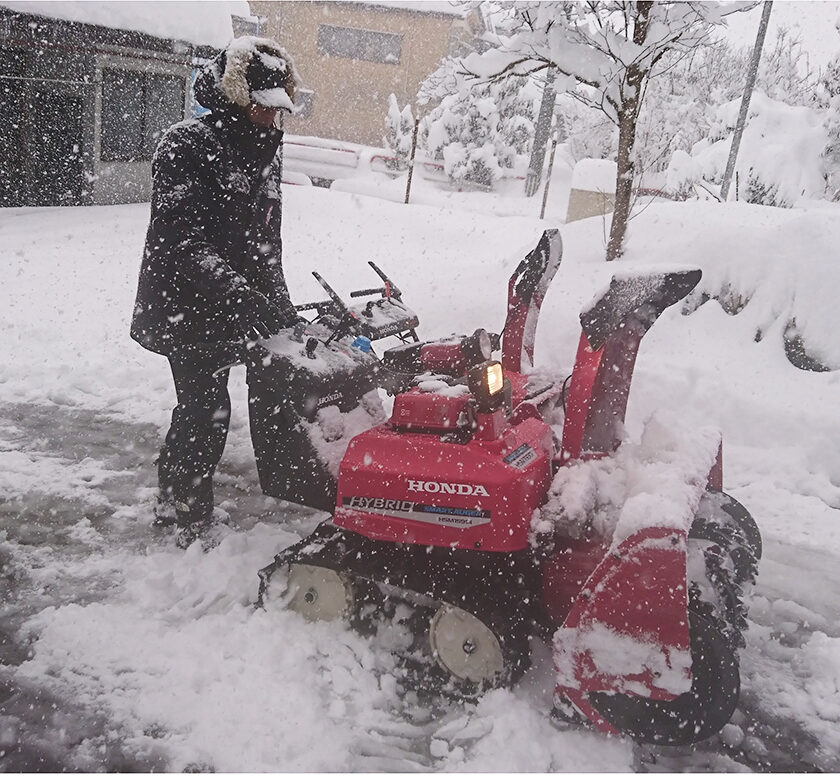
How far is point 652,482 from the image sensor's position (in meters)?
2.68

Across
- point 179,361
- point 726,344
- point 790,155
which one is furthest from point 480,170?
point 179,361

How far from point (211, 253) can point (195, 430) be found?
0.84 meters

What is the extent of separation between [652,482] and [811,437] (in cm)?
283

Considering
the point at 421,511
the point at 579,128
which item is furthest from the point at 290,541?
the point at 579,128

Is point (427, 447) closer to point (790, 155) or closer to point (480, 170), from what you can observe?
point (790, 155)

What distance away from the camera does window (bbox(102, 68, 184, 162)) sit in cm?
1240

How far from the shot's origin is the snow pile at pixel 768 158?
14484 mm

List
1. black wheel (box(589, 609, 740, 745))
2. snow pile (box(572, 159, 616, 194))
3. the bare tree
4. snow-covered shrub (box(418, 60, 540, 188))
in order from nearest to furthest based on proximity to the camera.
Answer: black wheel (box(589, 609, 740, 745)) → the bare tree → snow pile (box(572, 159, 616, 194)) → snow-covered shrub (box(418, 60, 540, 188))

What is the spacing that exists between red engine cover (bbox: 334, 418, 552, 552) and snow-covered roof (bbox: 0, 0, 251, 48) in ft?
33.7

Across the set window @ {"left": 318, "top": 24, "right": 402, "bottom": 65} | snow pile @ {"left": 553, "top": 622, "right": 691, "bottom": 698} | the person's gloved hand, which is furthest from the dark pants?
window @ {"left": 318, "top": 24, "right": 402, "bottom": 65}

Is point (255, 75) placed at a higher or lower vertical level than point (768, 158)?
lower

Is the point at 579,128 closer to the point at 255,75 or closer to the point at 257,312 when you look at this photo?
the point at 255,75

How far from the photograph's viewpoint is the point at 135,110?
42.2 feet

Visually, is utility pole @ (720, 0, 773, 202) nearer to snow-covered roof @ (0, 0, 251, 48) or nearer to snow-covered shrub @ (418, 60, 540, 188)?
snow-covered shrub @ (418, 60, 540, 188)
